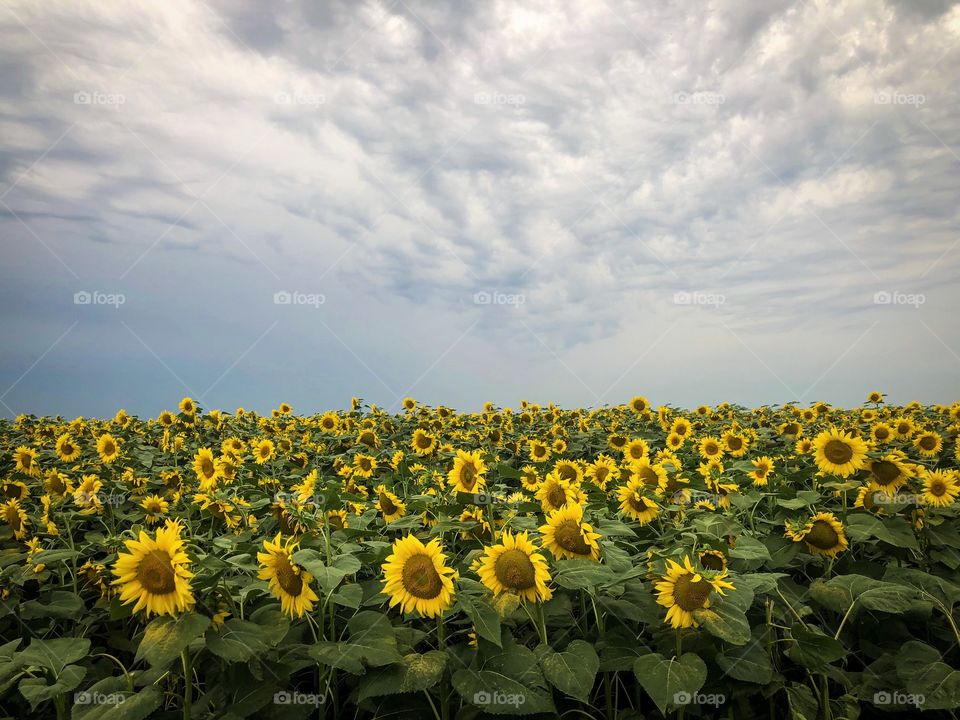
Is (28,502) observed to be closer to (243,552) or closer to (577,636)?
(243,552)

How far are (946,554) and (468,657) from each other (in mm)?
3697

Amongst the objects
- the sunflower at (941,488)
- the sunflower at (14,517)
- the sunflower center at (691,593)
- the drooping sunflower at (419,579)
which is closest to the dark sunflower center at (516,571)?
the drooping sunflower at (419,579)

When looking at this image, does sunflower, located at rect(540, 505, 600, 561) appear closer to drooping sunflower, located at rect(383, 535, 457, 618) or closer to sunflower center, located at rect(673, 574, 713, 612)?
sunflower center, located at rect(673, 574, 713, 612)

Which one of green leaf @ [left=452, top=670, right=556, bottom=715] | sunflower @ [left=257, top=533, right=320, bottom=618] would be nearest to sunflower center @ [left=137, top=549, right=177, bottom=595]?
sunflower @ [left=257, top=533, right=320, bottom=618]

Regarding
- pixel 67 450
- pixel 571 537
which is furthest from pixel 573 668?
pixel 67 450

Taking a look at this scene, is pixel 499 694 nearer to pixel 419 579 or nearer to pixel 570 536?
pixel 419 579

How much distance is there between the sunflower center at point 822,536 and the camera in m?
4.18

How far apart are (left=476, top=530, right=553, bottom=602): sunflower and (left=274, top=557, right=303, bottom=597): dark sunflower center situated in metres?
0.97

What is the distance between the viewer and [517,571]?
10.5 ft

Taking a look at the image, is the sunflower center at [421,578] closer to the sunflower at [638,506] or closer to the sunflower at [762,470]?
the sunflower at [638,506]

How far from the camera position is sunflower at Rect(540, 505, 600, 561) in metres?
3.56

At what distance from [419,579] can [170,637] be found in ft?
3.90

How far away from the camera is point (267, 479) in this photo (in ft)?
24.8

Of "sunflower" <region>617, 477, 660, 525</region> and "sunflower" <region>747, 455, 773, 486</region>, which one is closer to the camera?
"sunflower" <region>617, 477, 660, 525</region>
